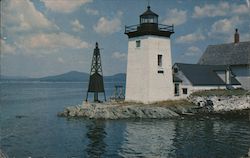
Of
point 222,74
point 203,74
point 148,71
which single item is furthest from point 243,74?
point 148,71

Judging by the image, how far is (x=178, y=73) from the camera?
43.9 meters

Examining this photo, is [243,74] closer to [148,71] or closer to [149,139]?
[148,71]

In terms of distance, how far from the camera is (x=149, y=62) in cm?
3912

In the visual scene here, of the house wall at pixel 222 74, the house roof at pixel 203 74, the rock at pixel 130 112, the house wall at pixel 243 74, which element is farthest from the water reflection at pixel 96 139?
the house wall at pixel 243 74

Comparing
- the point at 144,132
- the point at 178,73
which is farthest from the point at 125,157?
the point at 178,73

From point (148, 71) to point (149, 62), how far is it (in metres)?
1.07

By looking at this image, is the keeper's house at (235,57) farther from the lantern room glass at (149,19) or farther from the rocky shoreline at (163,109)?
the lantern room glass at (149,19)

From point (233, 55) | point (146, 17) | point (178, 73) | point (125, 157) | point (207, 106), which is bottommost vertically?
Answer: point (125, 157)

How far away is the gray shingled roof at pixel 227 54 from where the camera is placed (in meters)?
48.2

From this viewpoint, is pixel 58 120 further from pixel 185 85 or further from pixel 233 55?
pixel 233 55

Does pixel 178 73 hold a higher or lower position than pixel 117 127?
higher

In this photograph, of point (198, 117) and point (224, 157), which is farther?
point (198, 117)

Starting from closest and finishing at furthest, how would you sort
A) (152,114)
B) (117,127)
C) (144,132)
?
(144,132) → (117,127) → (152,114)

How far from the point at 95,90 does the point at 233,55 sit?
2161cm
